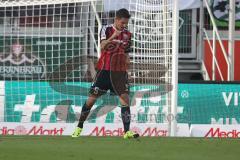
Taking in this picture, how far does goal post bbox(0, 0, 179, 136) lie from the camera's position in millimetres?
14570

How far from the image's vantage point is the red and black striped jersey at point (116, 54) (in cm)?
1184

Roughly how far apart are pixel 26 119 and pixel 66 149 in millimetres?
6949

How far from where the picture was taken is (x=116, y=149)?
947cm

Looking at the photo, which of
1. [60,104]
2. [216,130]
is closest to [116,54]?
[60,104]

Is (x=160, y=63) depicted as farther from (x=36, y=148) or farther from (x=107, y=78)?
(x=36, y=148)

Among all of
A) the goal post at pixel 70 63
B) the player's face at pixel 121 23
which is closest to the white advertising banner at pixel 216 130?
the goal post at pixel 70 63

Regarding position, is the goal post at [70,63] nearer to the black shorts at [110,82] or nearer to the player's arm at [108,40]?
the black shorts at [110,82]

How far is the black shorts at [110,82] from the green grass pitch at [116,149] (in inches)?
40.5

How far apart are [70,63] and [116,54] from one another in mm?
4073

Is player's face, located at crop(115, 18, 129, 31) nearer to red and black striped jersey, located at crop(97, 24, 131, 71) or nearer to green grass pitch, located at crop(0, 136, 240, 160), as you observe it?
red and black striped jersey, located at crop(97, 24, 131, 71)

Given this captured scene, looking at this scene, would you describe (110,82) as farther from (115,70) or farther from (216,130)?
(216,130)

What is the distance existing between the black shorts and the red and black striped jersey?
81 mm

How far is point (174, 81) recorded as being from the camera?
1404 centimetres

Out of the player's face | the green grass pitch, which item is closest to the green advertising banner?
the player's face
